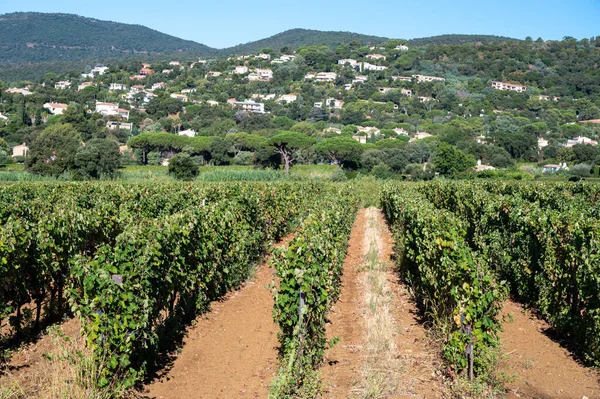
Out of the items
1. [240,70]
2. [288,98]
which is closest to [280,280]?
[288,98]

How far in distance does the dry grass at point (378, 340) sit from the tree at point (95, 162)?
37.1 m

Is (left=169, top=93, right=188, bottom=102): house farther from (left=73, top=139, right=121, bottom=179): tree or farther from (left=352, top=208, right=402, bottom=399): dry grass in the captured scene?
(left=352, top=208, right=402, bottom=399): dry grass

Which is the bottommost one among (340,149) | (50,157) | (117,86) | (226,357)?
(50,157)

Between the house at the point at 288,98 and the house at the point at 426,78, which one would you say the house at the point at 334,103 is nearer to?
the house at the point at 288,98

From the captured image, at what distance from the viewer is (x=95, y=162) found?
47031 mm

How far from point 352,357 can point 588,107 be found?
135 meters

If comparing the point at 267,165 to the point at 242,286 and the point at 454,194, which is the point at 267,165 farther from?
the point at 242,286

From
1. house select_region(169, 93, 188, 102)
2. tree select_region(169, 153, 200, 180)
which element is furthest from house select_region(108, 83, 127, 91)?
tree select_region(169, 153, 200, 180)

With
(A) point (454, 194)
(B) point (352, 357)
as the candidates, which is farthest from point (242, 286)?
(A) point (454, 194)

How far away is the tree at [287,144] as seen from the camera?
62.8 meters

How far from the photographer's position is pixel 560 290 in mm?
8828

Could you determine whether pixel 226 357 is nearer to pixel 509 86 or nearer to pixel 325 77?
pixel 509 86

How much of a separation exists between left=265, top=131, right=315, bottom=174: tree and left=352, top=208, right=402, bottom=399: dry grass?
163 feet

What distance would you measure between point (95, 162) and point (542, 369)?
44114mm
